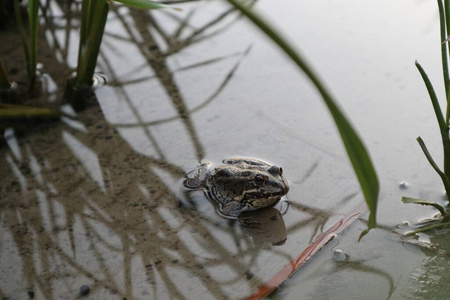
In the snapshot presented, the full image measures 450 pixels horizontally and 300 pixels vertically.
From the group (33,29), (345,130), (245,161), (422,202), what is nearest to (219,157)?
(245,161)

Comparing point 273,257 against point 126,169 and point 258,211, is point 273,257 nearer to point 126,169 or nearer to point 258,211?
point 258,211

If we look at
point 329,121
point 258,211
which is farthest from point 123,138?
point 329,121

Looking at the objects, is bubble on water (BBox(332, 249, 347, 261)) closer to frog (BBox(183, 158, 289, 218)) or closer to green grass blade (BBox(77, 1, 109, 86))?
frog (BBox(183, 158, 289, 218))

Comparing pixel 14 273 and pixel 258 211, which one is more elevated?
pixel 14 273

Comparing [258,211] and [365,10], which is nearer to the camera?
[258,211]

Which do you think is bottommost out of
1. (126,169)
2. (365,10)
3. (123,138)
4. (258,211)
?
(258,211)

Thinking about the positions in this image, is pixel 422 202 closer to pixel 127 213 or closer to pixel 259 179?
pixel 259 179
